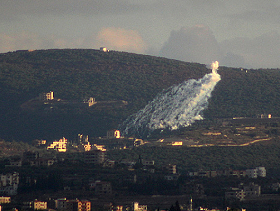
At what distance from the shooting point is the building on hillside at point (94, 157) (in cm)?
18512

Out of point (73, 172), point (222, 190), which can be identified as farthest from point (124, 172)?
point (222, 190)

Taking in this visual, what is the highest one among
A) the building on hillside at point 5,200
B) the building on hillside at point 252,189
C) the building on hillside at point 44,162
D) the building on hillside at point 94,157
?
the building on hillside at point 94,157

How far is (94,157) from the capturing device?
613ft

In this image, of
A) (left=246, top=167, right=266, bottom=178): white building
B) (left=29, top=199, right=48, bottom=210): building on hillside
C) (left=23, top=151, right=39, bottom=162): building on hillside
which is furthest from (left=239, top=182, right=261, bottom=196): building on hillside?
(left=23, top=151, right=39, bottom=162): building on hillside

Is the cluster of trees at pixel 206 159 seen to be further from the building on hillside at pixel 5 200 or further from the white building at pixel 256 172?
the building on hillside at pixel 5 200

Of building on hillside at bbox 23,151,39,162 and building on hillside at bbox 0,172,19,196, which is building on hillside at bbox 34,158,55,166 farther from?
building on hillside at bbox 0,172,19,196

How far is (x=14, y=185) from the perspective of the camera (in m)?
A: 163

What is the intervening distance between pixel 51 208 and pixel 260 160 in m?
56.5

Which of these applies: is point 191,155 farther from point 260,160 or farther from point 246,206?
point 246,206

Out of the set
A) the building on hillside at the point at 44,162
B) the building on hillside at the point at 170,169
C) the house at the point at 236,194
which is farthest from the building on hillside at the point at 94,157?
the house at the point at 236,194

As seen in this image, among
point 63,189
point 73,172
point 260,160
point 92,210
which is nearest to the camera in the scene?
point 92,210

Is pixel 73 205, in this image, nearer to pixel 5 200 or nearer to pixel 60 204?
pixel 60 204

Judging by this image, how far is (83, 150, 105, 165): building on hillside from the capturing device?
185125mm

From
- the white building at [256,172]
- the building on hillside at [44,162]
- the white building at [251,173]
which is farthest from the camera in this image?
the building on hillside at [44,162]
